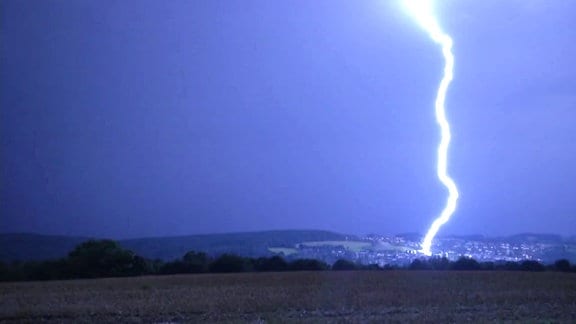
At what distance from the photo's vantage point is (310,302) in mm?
23031

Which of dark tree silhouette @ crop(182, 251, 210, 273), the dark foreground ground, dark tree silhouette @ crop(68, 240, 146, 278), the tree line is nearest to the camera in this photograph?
the dark foreground ground

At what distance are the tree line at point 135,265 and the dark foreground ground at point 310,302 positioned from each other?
18.7 m

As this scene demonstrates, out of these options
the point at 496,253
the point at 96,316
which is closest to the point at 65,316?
the point at 96,316

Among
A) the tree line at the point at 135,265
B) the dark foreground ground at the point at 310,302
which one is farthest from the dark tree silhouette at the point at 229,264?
the dark foreground ground at the point at 310,302

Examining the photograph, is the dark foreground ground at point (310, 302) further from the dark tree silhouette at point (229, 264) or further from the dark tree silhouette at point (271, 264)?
the dark tree silhouette at point (271, 264)

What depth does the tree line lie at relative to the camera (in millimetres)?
50438

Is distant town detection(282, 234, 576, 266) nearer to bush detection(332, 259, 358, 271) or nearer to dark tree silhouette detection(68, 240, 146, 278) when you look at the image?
bush detection(332, 259, 358, 271)

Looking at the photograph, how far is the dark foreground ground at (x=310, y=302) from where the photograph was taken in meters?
19.4

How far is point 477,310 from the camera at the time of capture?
2047 centimetres

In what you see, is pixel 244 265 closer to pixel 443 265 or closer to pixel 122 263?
pixel 122 263

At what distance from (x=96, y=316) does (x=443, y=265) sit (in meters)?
31.9

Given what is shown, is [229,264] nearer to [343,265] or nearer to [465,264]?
[343,265]

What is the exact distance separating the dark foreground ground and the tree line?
1872 cm

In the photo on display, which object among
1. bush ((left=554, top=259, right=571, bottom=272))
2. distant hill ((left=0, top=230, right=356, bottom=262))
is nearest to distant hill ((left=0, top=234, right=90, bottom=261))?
distant hill ((left=0, top=230, right=356, bottom=262))
